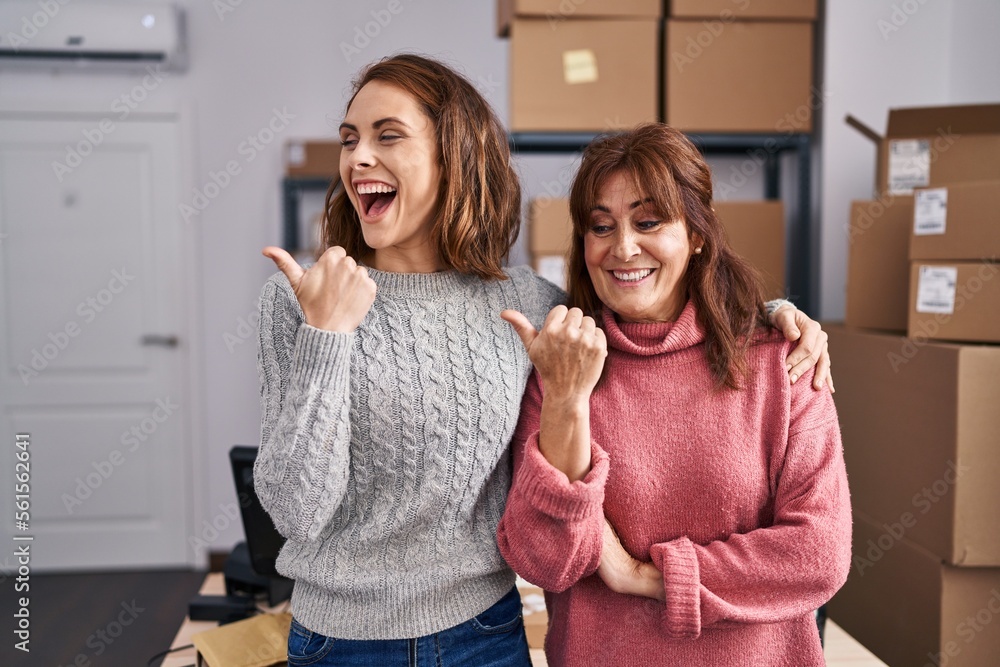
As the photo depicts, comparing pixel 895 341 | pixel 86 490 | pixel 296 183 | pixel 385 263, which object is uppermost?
pixel 296 183

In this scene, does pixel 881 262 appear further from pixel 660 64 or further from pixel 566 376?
pixel 566 376

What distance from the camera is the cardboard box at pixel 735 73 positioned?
2.38 m

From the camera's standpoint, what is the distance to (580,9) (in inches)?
91.7

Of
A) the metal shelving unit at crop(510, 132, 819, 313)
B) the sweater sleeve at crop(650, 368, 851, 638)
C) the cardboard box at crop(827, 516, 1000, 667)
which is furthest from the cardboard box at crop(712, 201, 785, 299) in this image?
the sweater sleeve at crop(650, 368, 851, 638)

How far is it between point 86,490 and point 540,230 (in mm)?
2619

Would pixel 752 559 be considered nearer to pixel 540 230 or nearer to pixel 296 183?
pixel 540 230

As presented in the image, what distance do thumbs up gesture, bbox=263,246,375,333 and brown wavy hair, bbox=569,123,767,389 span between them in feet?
1.20

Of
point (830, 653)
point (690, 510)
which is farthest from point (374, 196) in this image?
point (830, 653)

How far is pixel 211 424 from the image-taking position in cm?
370

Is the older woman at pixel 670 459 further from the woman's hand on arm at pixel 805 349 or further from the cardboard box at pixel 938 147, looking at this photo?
the cardboard box at pixel 938 147

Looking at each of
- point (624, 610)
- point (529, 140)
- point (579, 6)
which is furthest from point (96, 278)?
point (624, 610)

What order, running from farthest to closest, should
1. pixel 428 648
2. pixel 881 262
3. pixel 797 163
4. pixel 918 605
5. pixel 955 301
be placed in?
pixel 797 163, pixel 881 262, pixel 918 605, pixel 955 301, pixel 428 648

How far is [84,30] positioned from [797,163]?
2.91 m

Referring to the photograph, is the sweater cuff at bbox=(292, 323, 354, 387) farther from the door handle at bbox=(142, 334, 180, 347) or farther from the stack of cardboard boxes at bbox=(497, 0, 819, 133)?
the door handle at bbox=(142, 334, 180, 347)
